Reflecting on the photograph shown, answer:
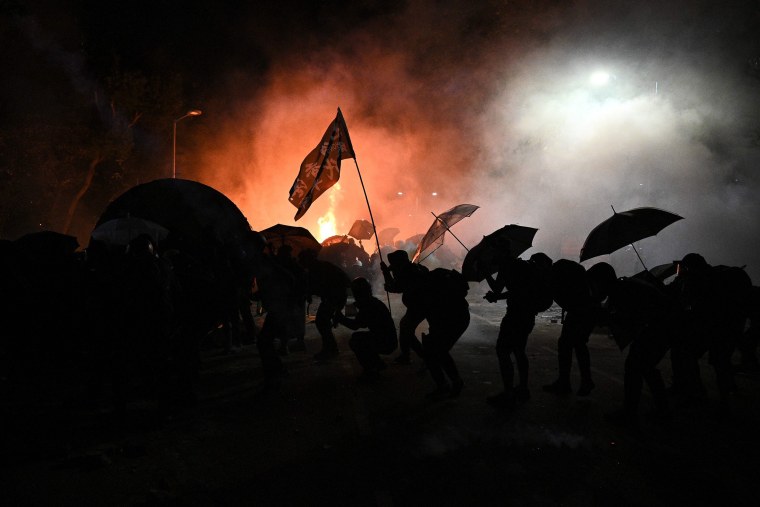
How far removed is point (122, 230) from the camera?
8.73m

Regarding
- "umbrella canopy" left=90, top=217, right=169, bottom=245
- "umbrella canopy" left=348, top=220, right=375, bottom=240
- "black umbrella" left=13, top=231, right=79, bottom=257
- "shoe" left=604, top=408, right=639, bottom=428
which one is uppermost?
"umbrella canopy" left=348, top=220, right=375, bottom=240

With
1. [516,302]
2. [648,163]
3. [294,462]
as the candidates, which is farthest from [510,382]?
[648,163]

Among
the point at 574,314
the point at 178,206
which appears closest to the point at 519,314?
the point at 574,314

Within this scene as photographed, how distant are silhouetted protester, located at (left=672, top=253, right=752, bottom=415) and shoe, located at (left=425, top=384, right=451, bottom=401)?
2.44 meters

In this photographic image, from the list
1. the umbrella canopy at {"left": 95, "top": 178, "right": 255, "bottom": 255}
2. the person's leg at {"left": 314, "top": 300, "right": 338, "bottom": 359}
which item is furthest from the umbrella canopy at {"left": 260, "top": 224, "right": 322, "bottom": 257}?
the person's leg at {"left": 314, "top": 300, "right": 338, "bottom": 359}

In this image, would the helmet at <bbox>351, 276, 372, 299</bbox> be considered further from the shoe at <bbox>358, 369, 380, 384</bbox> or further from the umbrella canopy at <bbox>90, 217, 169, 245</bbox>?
the umbrella canopy at <bbox>90, 217, 169, 245</bbox>

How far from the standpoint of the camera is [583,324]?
213 inches

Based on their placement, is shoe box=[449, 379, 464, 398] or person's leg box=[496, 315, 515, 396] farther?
shoe box=[449, 379, 464, 398]

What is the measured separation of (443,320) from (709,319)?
279cm

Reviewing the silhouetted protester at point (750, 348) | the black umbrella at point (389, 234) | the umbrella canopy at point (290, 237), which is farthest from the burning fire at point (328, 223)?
the silhouetted protester at point (750, 348)

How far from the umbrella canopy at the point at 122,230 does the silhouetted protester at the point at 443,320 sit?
552 cm

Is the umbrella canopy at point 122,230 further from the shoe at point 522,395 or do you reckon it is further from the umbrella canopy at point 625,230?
the umbrella canopy at point 625,230

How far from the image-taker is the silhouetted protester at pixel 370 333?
631 centimetres

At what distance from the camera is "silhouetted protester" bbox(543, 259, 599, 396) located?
5387 millimetres
